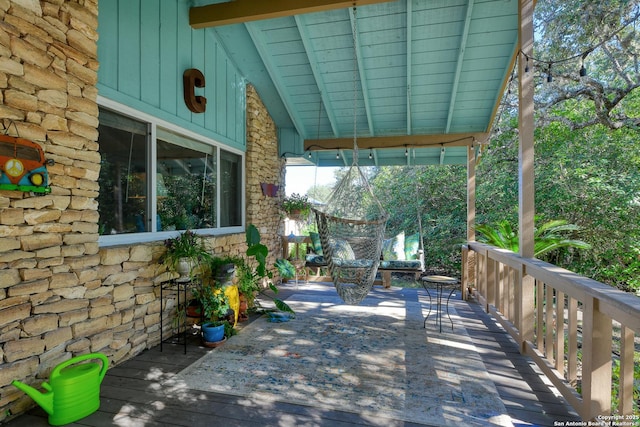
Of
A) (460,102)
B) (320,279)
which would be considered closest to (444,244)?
(320,279)

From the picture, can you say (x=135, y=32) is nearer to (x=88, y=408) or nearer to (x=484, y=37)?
(x=88, y=408)

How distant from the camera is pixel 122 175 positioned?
9.29 ft

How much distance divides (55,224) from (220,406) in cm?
149

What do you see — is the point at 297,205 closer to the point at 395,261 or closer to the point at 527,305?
the point at 395,261

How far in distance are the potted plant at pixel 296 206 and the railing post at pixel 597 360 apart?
4290mm

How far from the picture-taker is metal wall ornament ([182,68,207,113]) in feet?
11.5

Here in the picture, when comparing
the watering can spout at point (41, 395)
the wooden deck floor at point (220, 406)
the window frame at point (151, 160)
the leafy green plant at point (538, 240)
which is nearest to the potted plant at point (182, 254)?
Answer: the window frame at point (151, 160)

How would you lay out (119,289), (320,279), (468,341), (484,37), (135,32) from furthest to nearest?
(320,279) < (484,37) < (468,341) < (135,32) < (119,289)

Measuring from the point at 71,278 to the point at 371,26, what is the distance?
12.0 ft

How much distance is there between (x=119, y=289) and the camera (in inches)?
103

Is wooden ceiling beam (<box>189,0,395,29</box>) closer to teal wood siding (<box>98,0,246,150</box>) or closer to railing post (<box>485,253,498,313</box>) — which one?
teal wood siding (<box>98,0,246,150</box>)

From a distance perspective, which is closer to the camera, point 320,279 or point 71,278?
point 71,278

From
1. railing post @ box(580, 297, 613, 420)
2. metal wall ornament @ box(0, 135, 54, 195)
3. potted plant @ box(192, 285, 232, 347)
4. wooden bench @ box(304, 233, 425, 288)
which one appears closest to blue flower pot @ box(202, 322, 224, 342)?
potted plant @ box(192, 285, 232, 347)

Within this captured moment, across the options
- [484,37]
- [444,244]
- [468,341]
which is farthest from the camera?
[444,244]
